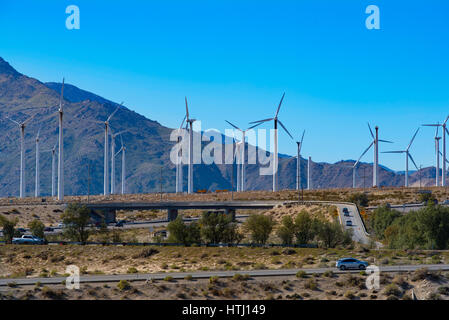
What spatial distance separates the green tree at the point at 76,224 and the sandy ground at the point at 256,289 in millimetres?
43593

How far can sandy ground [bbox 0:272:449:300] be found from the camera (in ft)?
157

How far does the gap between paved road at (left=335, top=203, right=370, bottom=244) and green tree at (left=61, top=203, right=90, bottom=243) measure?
4353 centimetres

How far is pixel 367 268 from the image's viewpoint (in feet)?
187

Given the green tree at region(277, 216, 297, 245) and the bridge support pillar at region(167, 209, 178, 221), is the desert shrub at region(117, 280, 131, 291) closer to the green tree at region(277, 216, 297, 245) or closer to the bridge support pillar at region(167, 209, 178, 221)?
the green tree at region(277, 216, 297, 245)

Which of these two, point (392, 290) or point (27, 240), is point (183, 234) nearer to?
point (27, 240)

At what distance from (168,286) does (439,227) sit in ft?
→ 152

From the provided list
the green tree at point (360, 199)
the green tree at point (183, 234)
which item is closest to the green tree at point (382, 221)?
the green tree at point (183, 234)

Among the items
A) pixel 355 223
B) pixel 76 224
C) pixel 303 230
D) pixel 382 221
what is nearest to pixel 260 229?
pixel 303 230

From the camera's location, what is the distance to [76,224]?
95375 millimetres

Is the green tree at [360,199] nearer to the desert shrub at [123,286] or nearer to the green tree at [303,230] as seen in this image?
the green tree at [303,230]

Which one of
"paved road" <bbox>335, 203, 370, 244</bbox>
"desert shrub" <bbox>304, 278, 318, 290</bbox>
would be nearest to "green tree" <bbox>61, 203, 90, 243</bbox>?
"paved road" <bbox>335, 203, 370, 244</bbox>

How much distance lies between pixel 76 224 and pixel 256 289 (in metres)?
53.1

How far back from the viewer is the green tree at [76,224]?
93906 mm

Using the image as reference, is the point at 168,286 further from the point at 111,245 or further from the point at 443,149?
the point at 443,149
